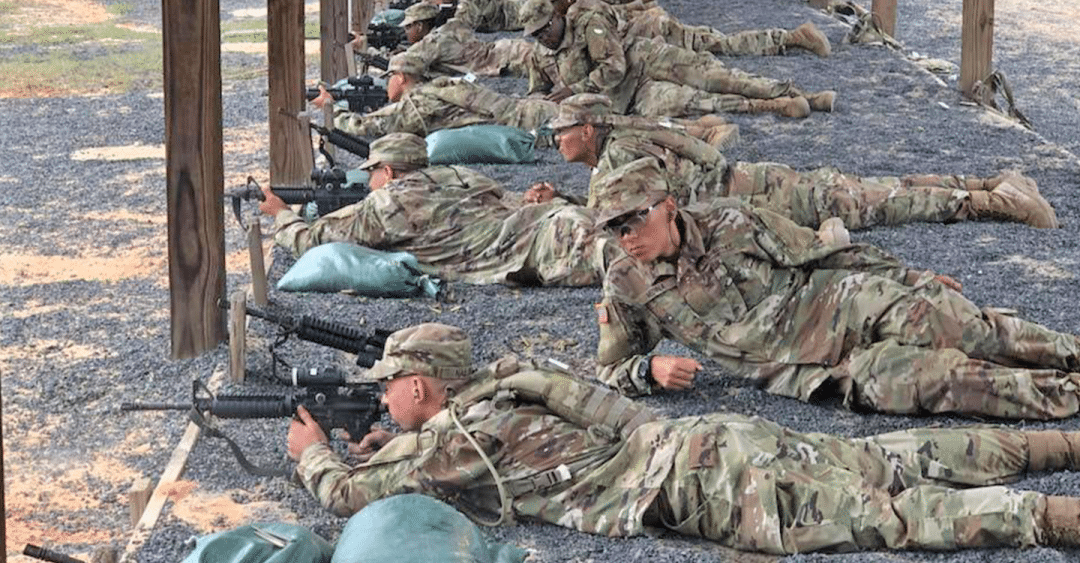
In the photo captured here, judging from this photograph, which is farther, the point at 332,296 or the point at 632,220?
the point at 332,296

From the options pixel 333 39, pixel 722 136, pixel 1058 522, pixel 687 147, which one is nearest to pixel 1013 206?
pixel 687 147

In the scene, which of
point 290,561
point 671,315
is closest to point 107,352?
point 671,315

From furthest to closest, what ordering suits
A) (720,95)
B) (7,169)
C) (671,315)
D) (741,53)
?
(741,53) → (7,169) → (720,95) → (671,315)

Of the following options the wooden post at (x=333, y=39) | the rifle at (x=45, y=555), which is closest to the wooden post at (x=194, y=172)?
the rifle at (x=45, y=555)

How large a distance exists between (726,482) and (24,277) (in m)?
6.85

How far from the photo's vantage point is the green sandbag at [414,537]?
4984 mm

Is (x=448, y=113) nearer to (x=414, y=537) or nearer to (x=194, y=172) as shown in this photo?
(x=194, y=172)

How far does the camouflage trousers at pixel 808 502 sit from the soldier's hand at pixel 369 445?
1.13 metres

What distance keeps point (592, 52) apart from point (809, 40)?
166 inches

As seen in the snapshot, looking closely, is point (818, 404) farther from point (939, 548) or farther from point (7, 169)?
point (7, 169)

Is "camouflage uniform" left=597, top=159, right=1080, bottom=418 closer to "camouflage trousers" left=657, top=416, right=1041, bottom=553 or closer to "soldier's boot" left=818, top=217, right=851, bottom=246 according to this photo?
"camouflage trousers" left=657, top=416, right=1041, bottom=553

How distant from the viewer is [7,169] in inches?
557

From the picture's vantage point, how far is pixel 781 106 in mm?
12930

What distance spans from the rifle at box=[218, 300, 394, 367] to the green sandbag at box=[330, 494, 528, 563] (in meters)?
1.87
